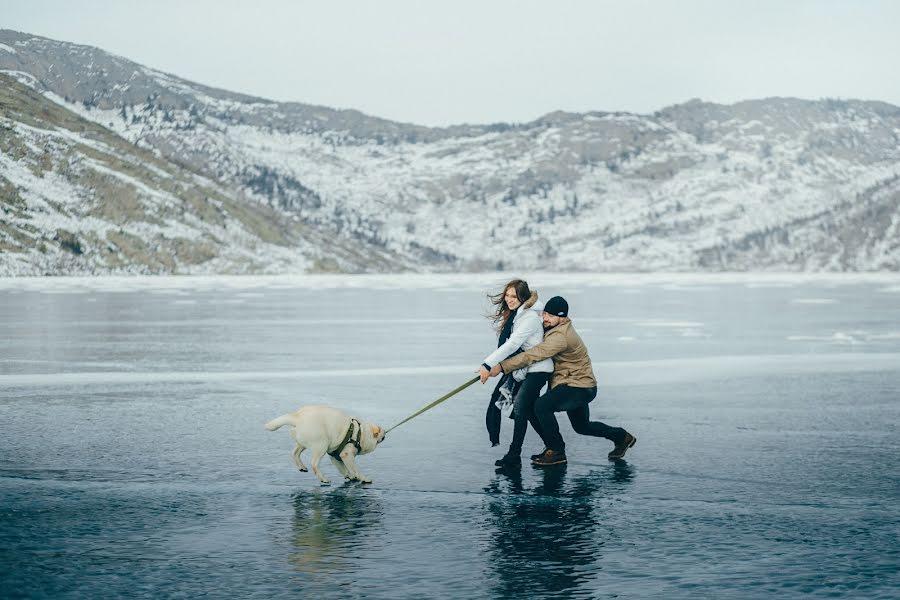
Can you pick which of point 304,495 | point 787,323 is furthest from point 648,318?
point 304,495

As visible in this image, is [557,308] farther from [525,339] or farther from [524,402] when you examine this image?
[524,402]

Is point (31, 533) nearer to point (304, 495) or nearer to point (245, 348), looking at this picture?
point (304, 495)

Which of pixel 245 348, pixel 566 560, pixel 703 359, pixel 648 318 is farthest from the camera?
pixel 648 318

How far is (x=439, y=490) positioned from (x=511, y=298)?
2245 mm

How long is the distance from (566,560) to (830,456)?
558 cm

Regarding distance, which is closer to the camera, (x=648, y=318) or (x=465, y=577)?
(x=465, y=577)

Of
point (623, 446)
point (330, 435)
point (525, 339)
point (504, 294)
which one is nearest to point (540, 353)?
point (525, 339)

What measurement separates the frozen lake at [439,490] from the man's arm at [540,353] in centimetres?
113

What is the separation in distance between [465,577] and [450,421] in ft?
27.1

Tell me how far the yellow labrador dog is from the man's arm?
5.02ft

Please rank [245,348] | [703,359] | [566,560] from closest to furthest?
[566,560], [703,359], [245,348]

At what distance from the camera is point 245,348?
97.0 feet

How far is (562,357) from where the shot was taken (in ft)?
40.3

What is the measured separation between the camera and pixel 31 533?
30.3 feet
